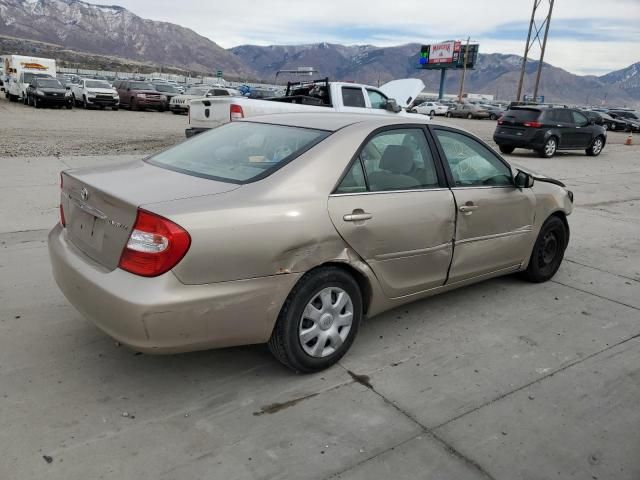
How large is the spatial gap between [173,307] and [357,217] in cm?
122

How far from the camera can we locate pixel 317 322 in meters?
Result: 3.29

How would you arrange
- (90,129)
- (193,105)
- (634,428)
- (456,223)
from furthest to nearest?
(90,129), (193,105), (456,223), (634,428)

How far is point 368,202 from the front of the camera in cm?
344

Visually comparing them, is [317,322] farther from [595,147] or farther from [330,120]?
[595,147]

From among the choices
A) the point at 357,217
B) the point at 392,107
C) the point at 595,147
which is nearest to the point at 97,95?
the point at 392,107

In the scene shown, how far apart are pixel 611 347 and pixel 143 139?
14486 millimetres

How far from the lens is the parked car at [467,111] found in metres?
47.6

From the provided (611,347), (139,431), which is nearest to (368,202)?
(139,431)

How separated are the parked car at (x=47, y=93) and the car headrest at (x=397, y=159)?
87.0ft

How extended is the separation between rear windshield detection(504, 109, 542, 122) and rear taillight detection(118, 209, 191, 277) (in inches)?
640

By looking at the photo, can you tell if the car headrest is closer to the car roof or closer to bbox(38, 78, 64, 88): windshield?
the car roof

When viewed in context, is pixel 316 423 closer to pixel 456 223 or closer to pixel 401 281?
pixel 401 281

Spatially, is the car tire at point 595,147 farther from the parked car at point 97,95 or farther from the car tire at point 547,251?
the parked car at point 97,95

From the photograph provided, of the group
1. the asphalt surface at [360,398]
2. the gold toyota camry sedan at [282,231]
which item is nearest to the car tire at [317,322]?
the gold toyota camry sedan at [282,231]
